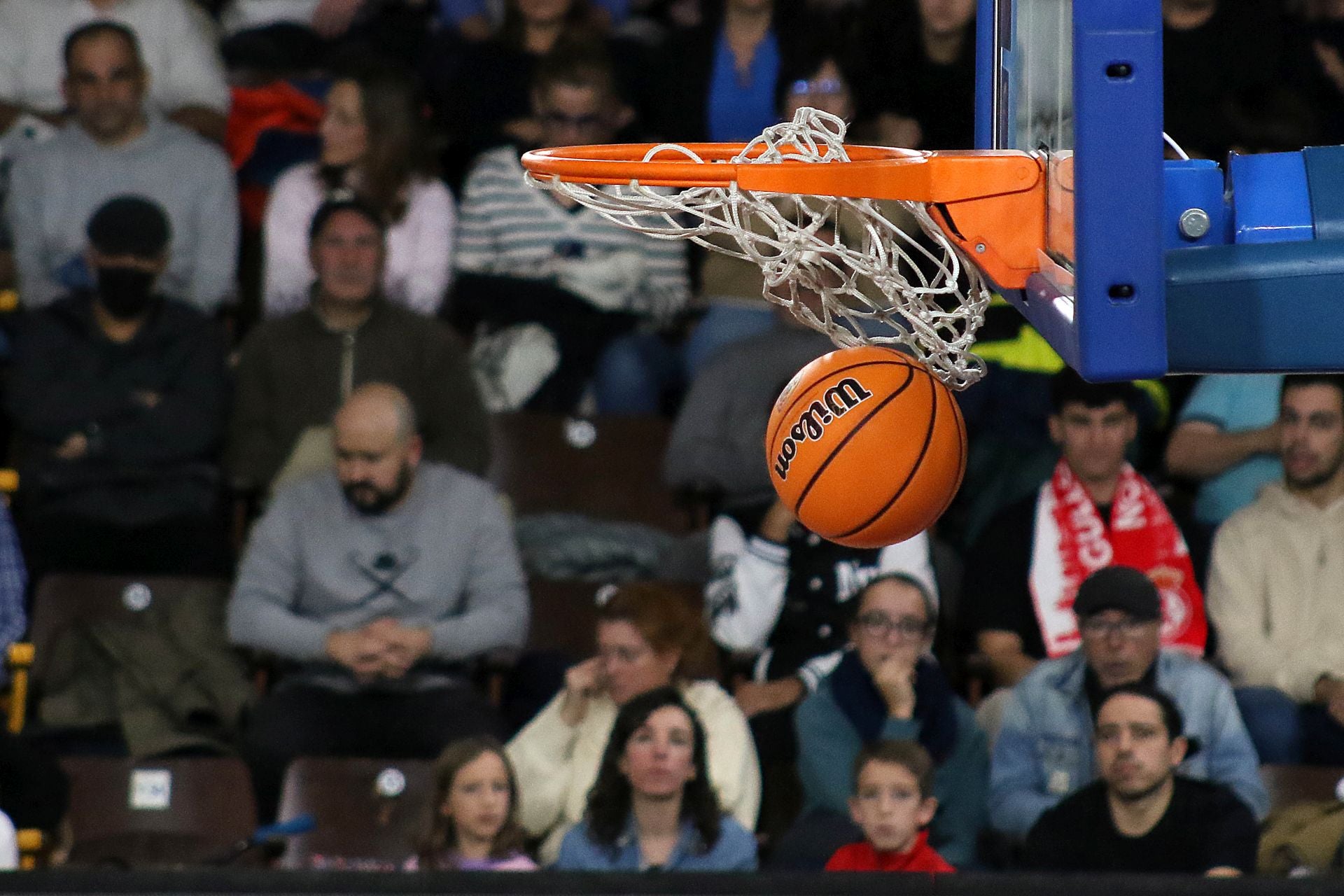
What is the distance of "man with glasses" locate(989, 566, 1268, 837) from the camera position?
4.98 meters

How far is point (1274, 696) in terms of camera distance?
207 inches

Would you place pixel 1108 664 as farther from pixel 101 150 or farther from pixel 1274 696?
pixel 101 150

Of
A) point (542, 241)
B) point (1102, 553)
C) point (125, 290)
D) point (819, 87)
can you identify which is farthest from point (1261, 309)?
point (125, 290)

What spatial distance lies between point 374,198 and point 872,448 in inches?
132

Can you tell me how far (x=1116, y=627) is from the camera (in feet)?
16.4

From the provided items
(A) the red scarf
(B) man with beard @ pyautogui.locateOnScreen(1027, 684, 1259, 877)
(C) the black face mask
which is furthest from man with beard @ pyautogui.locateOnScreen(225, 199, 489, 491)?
(B) man with beard @ pyautogui.locateOnScreen(1027, 684, 1259, 877)

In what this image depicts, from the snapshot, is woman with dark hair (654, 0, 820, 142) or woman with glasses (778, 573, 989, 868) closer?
woman with glasses (778, 573, 989, 868)

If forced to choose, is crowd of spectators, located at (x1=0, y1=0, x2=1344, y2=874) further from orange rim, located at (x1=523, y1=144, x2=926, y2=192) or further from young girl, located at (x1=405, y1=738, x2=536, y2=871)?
orange rim, located at (x1=523, y1=144, x2=926, y2=192)

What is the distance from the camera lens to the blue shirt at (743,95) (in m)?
6.41

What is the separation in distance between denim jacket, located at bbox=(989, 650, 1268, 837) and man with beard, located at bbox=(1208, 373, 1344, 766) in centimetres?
22

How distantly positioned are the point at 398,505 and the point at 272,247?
111cm

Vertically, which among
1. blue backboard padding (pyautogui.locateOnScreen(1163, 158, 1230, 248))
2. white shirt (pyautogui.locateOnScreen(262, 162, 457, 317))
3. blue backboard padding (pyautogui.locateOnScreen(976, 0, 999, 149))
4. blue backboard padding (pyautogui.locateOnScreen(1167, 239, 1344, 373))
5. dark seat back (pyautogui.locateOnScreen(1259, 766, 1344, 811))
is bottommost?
dark seat back (pyautogui.locateOnScreen(1259, 766, 1344, 811))

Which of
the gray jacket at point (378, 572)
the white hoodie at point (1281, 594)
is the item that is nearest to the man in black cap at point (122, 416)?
the gray jacket at point (378, 572)

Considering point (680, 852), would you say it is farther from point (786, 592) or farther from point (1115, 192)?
point (1115, 192)
